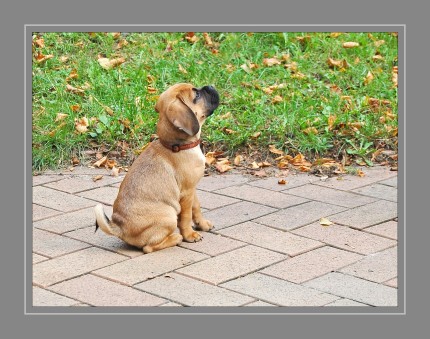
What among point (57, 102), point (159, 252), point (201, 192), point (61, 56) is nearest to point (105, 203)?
point (201, 192)

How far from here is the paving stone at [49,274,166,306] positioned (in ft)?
17.6

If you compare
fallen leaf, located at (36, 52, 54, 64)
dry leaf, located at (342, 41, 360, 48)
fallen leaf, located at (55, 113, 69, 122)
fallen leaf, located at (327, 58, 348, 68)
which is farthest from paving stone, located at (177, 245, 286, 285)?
dry leaf, located at (342, 41, 360, 48)

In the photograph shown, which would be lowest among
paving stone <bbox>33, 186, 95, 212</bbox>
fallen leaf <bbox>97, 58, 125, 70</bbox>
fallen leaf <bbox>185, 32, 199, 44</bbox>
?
paving stone <bbox>33, 186, 95, 212</bbox>

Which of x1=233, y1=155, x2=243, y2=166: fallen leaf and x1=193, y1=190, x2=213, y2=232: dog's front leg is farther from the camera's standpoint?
x1=233, y1=155, x2=243, y2=166: fallen leaf

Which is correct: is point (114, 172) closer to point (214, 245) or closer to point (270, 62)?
point (214, 245)

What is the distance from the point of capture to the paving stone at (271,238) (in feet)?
20.7

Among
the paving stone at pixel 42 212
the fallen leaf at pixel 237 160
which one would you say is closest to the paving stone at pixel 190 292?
the paving stone at pixel 42 212

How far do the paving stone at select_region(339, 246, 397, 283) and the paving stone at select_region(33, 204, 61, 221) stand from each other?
2.39 meters

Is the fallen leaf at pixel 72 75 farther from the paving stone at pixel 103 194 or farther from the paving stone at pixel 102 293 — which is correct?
the paving stone at pixel 102 293

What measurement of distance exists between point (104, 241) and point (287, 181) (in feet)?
6.78

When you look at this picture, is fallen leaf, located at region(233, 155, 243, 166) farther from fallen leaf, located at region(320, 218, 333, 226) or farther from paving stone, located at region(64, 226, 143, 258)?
paving stone, located at region(64, 226, 143, 258)

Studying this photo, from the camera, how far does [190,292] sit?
18.1 ft

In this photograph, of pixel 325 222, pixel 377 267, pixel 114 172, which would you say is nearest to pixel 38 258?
pixel 114 172

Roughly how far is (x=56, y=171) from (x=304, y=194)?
2241 mm
